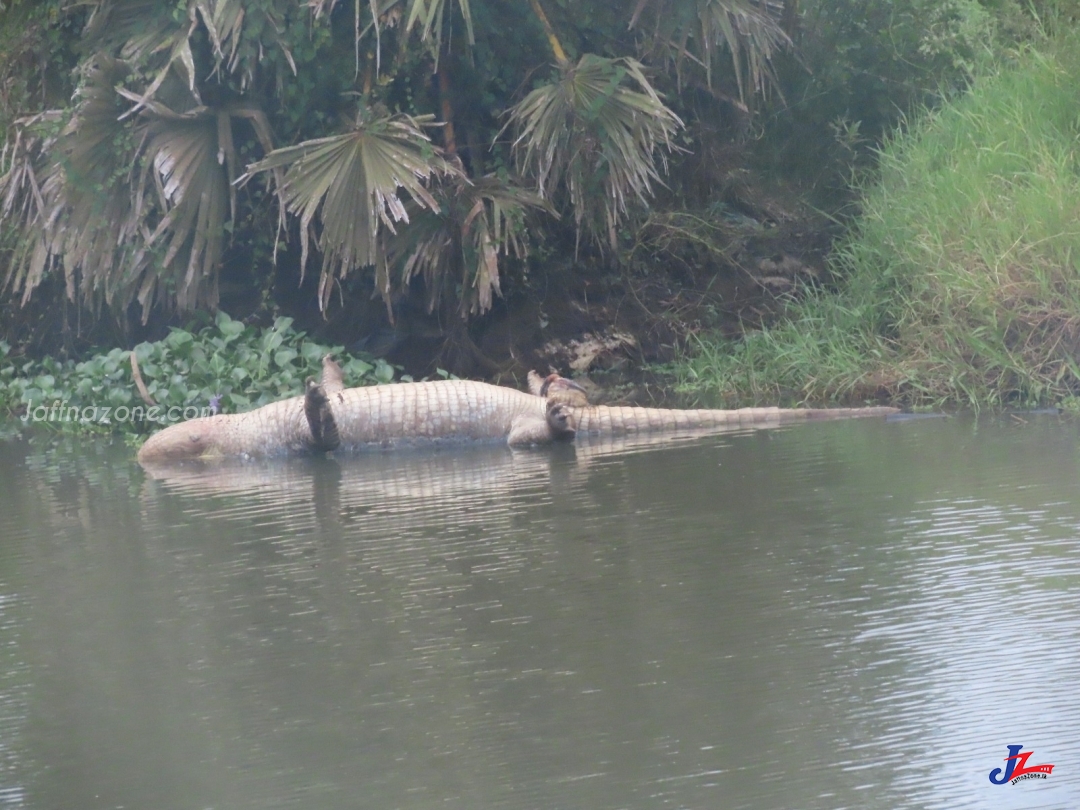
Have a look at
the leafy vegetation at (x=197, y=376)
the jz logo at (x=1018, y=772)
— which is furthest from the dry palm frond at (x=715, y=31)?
the jz logo at (x=1018, y=772)

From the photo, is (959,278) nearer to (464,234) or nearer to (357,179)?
(464,234)

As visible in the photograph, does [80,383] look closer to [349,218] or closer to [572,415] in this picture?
[349,218]

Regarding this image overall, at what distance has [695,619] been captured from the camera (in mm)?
4316

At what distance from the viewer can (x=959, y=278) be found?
8461mm

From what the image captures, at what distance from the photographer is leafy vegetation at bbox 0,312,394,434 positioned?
9.70 metres

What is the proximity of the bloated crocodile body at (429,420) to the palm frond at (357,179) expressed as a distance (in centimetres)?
109

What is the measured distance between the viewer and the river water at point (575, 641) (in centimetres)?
330

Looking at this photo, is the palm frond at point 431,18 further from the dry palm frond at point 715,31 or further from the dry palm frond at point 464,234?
the dry palm frond at point 715,31

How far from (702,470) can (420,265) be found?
3.62 meters

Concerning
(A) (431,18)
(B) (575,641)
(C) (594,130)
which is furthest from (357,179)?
(B) (575,641)

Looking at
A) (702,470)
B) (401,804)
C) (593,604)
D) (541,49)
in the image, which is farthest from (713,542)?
(541,49)

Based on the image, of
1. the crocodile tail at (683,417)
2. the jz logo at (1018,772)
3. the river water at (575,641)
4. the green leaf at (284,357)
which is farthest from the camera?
the green leaf at (284,357)

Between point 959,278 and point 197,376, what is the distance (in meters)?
5.10

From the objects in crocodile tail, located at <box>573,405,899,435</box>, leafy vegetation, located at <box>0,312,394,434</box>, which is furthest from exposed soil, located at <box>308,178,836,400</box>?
crocodile tail, located at <box>573,405,899,435</box>
